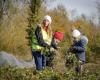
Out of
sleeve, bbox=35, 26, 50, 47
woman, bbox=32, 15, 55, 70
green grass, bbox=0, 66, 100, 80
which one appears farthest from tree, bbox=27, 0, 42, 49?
green grass, bbox=0, 66, 100, 80

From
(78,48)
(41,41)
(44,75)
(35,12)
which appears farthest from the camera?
(35,12)

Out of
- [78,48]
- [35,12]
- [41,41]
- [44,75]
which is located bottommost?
[44,75]

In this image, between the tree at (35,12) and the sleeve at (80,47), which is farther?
the tree at (35,12)

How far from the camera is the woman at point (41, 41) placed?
11133 mm

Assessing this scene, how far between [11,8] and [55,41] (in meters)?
25.1

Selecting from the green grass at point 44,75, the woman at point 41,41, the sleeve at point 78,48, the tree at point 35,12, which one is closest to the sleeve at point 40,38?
the woman at point 41,41

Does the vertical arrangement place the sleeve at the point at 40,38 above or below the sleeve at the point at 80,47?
above

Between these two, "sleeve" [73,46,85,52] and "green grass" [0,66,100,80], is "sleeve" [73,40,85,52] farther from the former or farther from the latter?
"green grass" [0,66,100,80]

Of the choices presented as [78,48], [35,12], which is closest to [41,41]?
[78,48]

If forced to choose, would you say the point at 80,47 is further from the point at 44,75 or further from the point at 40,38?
the point at 44,75

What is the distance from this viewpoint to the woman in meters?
11.1

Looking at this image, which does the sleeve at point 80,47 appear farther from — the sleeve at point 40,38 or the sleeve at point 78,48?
the sleeve at point 40,38

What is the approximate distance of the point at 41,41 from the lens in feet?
36.5

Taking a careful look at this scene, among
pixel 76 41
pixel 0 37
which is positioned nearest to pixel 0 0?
pixel 0 37
